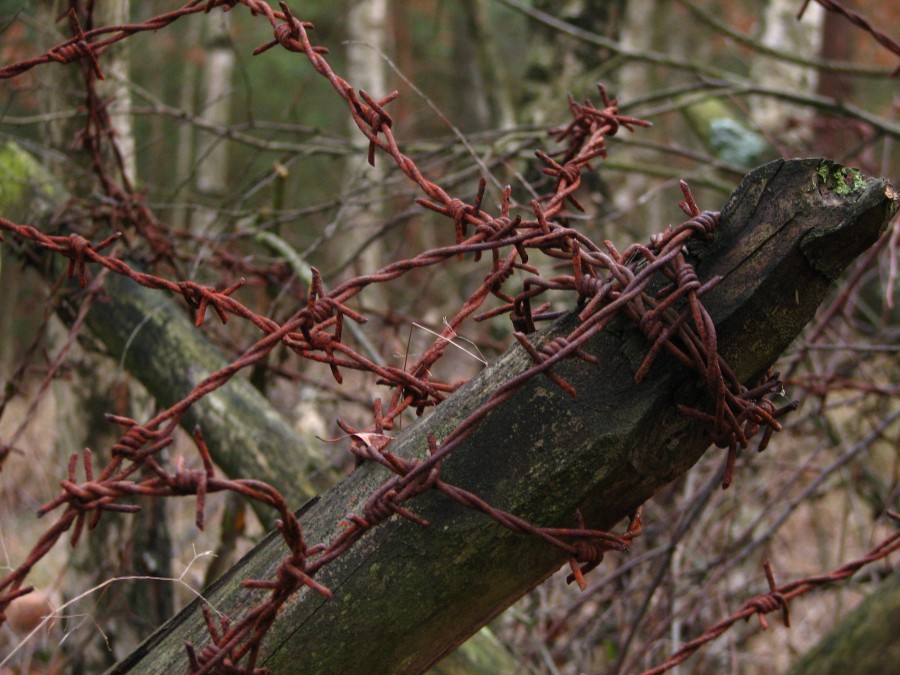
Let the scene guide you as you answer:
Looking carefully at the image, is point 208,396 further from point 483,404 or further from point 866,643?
point 866,643

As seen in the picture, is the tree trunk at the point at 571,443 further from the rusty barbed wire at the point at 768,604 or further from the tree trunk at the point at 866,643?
the tree trunk at the point at 866,643

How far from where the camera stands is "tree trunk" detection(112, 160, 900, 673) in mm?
1017

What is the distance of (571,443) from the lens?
1.04 metres

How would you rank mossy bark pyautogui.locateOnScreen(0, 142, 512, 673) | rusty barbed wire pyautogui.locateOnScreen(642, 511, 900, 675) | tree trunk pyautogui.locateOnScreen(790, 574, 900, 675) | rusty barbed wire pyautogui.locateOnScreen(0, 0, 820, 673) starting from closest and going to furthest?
rusty barbed wire pyautogui.locateOnScreen(0, 0, 820, 673)
rusty barbed wire pyautogui.locateOnScreen(642, 511, 900, 675)
tree trunk pyautogui.locateOnScreen(790, 574, 900, 675)
mossy bark pyautogui.locateOnScreen(0, 142, 512, 673)

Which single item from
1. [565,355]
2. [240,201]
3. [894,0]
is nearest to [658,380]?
[565,355]

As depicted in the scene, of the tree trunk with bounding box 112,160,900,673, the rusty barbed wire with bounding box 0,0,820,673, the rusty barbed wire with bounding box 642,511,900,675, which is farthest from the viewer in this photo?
the rusty barbed wire with bounding box 642,511,900,675

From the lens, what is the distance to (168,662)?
3.77ft

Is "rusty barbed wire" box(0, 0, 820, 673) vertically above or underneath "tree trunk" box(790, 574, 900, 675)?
Answer: above

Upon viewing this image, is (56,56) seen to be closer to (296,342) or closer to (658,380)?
(296,342)

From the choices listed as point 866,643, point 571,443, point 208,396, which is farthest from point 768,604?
point 208,396

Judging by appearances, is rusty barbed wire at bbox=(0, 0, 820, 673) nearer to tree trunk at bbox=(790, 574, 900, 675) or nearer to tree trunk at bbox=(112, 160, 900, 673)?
tree trunk at bbox=(112, 160, 900, 673)

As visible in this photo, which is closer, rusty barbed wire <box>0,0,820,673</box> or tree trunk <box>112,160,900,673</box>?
rusty barbed wire <box>0,0,820,673</box>

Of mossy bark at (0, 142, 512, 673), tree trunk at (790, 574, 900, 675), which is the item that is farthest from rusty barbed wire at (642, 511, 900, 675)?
mossy bark at (0, 142, 512, 673)

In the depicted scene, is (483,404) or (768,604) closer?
(483,404)
